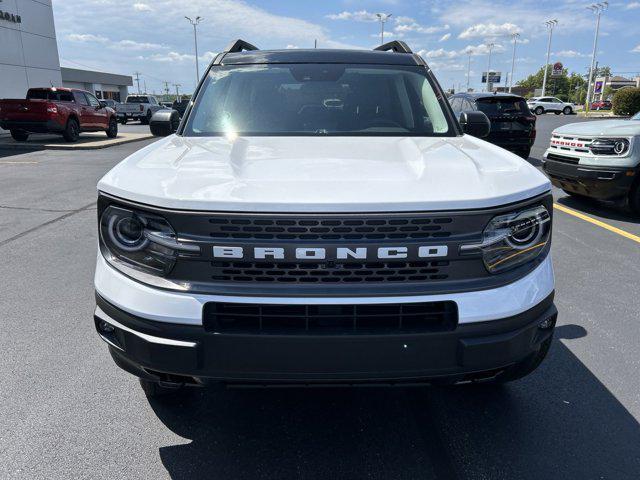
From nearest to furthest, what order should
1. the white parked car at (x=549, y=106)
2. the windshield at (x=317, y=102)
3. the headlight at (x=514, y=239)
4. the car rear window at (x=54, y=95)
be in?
the headlight at (x=514, y=239)
the windshield at (x=317, y=102)
the car rear window at (x=54, y=95)
the white parked car at (x=549, y=106)

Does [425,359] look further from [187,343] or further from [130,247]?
[130,247]

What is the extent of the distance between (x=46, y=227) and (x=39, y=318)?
10.5 feet

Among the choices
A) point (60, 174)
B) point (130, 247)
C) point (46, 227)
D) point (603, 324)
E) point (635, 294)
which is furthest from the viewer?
point (60, 174)

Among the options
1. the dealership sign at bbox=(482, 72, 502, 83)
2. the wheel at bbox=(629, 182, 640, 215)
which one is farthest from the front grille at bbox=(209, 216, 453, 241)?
the dealership sign at bbox=(482, 72, 502, 83)

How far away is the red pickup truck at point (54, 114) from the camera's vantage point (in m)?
16.8

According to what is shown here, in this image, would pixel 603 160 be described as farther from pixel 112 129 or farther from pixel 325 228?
pixel 112 129

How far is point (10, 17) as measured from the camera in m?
22.4

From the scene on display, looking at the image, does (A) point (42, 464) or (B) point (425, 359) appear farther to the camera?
(A) point (42, 464)

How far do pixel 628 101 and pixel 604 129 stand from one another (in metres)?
36.8

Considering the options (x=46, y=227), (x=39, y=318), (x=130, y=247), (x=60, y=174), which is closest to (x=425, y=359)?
(x=130, y=247)

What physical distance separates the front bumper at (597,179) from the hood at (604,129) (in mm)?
463

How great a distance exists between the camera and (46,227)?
658 centimetres

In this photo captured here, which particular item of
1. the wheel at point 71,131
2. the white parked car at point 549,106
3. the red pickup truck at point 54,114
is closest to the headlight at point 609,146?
the red pickup truck at point 54,114

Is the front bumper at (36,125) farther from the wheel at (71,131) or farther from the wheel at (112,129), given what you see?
the wheel at (112,129)
